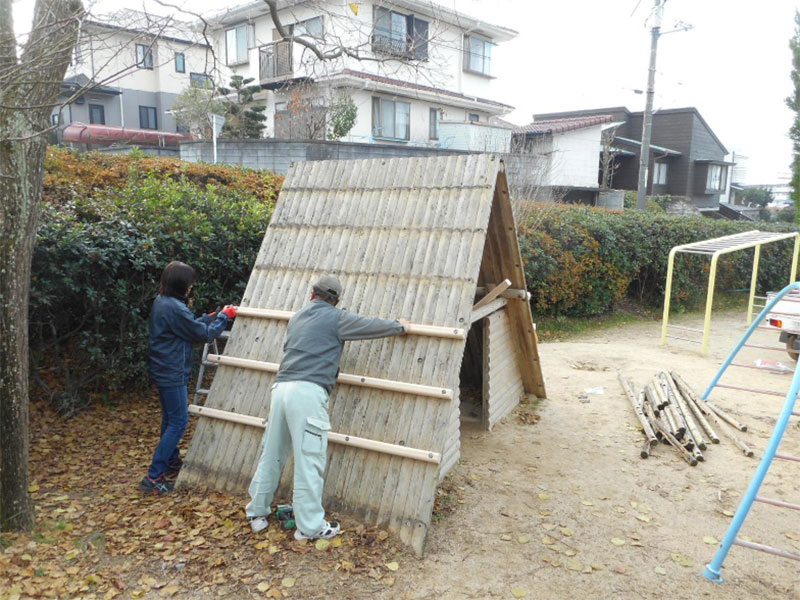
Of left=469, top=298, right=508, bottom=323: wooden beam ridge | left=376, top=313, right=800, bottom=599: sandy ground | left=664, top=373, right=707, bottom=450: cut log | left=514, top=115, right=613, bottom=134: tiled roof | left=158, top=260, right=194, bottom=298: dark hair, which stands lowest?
left=376, top=313, right=800, bottom=599: sandy ground

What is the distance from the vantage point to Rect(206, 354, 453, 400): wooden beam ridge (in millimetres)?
4716

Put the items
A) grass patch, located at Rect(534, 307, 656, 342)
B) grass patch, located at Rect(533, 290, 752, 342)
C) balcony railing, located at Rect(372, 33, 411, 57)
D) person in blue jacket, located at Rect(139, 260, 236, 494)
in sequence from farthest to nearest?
grass patch, located at Rect(533, 290, 752, 342)
grass patch, located at Rect(534, 307, 656, 342)
balcony railing, located at Rect(372, 33, 411, 57)
person in blue jacket, located at Rect(139, 260, 236, 494)

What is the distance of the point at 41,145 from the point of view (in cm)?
438

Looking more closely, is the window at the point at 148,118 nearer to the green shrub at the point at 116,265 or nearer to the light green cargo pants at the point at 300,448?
the green shrub at the point at 116,265

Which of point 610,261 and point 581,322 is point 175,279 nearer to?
point 581,322

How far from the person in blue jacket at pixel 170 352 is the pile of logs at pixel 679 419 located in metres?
4.64

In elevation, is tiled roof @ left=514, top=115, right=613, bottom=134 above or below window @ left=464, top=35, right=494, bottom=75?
below

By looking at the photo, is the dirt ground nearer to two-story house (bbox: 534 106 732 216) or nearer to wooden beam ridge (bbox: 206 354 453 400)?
wooden beam ridge (bbox: 206 354 453 400)

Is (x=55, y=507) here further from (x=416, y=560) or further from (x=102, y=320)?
(x=416, y=560)

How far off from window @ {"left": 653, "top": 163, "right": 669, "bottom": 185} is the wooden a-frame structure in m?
34.9

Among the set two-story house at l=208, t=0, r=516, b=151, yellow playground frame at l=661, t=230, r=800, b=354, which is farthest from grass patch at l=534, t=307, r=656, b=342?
two-story house at l=208, t=0, r=516, b=151

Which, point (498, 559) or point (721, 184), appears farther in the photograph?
point (721, 184)

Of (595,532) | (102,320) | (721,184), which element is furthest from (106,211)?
(721,184)

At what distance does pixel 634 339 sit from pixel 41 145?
1188cm
